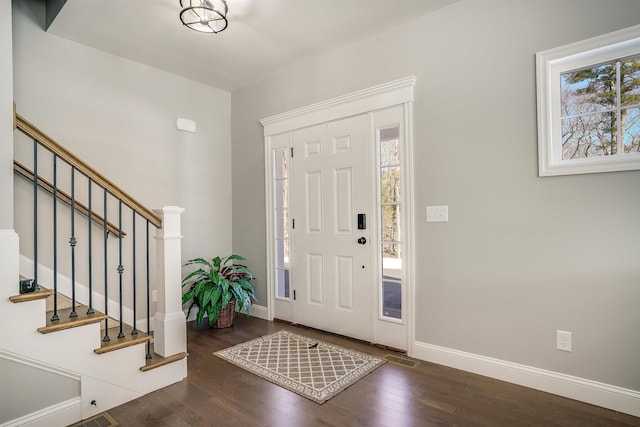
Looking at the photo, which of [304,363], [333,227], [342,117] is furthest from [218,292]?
[342,117]

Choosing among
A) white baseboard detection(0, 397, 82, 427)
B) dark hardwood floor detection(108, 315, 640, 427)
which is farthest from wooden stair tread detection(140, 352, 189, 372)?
white baseboard detection(0, 397, 82, 427)

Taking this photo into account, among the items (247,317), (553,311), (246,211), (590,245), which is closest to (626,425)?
(553,311)

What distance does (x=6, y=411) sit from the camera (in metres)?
1.79

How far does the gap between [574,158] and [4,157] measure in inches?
135

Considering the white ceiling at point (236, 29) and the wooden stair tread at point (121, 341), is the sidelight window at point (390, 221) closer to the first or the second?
the white ceiling at point (236, 29)

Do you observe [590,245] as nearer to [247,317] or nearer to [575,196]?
[575,196]

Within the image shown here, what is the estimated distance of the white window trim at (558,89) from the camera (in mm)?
2043

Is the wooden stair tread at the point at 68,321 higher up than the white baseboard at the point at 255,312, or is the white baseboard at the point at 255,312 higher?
the wooden stair tread at the point at 68,321

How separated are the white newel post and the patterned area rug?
550 millimetres

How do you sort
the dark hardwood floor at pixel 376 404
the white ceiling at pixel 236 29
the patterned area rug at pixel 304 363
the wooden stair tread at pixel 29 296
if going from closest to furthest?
the wooden stair tread at pixel 29 296 → the dark hardwood floor at pixel 376 404 → the patterned area rug at pixel 304 363 → the white ceiling at pixel 236 29

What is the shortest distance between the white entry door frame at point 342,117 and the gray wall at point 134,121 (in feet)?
2.39

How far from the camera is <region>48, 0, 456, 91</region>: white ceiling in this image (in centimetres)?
263

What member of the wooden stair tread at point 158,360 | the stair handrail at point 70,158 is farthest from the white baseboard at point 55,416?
the stair handrail at point 70,158

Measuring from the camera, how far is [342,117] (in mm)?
3295
